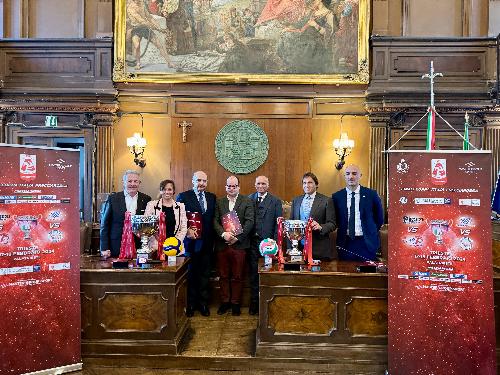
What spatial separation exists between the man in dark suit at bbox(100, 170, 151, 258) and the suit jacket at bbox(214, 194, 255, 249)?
2.98 ft

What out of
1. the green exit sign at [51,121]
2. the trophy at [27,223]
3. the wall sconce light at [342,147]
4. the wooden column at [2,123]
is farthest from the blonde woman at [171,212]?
the wooden column at [2,123]

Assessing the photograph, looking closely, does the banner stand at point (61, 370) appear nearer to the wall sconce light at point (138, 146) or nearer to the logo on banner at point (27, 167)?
the logo on banner at point (27, 167)

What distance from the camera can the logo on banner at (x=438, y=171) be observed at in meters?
3.51

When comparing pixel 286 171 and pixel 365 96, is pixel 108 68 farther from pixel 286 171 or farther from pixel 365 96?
pixel 365 96

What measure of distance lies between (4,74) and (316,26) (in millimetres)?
4972

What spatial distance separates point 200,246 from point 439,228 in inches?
103

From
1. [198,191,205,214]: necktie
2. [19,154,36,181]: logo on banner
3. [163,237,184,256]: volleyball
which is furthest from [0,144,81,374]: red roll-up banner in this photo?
[198,191,205,214]: necktie

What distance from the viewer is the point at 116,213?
183 inches

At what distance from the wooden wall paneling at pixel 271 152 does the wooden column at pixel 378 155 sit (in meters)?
0.99

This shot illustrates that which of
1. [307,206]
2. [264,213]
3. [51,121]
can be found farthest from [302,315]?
[51,121]

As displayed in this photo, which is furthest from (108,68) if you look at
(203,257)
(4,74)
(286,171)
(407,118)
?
(407,118)

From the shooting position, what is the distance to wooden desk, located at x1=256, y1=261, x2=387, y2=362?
3.87m

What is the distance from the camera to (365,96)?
7355mm

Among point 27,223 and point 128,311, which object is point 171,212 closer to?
point 128,311
